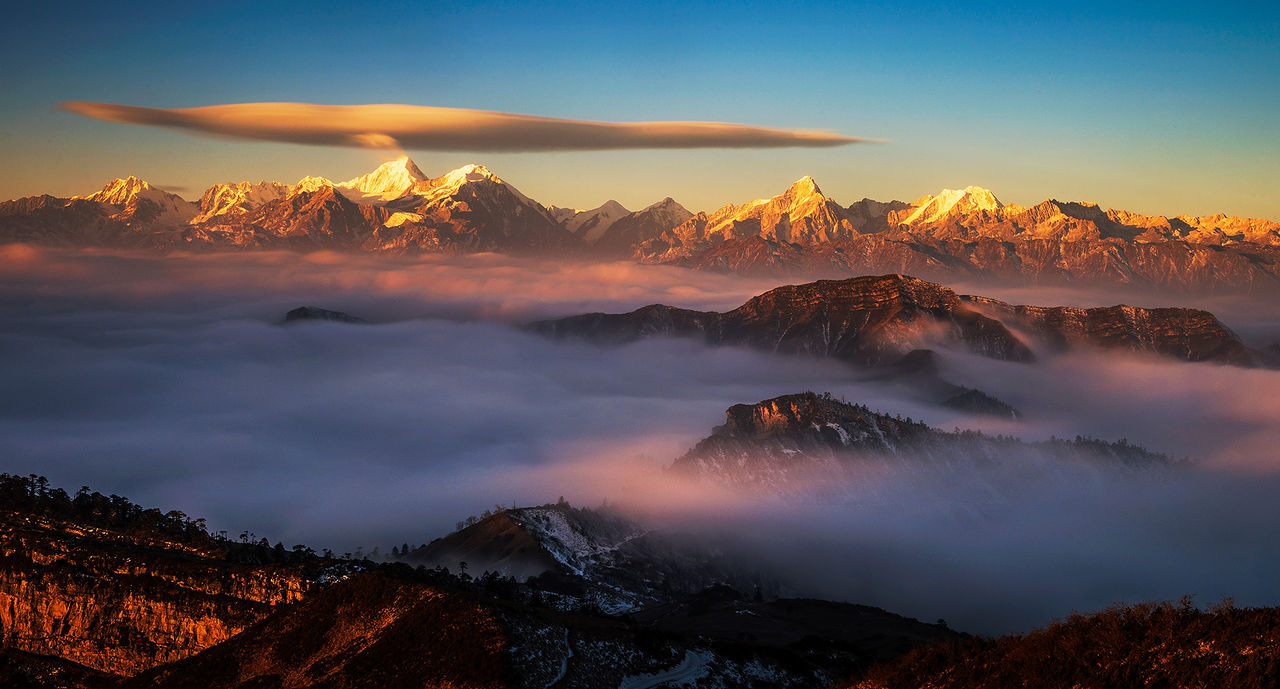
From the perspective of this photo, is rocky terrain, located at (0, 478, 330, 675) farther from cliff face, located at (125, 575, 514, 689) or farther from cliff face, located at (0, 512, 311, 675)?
cliff face, located at (125, 575, 514, 689)

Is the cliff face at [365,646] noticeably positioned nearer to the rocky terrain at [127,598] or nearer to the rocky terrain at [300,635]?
the rocky terrain at [300,635]

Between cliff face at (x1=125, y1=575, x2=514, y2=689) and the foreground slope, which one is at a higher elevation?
the foreground slope

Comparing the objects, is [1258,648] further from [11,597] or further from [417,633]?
[11,597]

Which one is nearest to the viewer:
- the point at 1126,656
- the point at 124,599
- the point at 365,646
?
the point at 1126,656

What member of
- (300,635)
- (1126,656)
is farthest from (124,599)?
(1126,656)

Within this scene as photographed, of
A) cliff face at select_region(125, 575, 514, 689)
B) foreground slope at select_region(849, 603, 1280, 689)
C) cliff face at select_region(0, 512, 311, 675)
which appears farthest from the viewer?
cliff face at select_region(0, 512, 311, 675)

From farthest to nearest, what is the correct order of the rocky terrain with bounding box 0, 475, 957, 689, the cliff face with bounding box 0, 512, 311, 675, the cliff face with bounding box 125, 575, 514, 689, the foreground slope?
the cliff face with bounding box 0, 512, 311, 675 < the rocky terrain with bounding box 0, 475, 957, 689 < the cliff face with bounding box 125, 575, 514, 689 < the foreground slope

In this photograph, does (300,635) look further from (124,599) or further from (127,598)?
(124,599)

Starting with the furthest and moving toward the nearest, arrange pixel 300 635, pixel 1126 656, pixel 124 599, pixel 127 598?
pixel 124 599
pixel 127 598
pixel 300 635
pixel 1126 656

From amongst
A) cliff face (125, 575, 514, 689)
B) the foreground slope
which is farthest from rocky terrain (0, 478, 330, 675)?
the foreground slope

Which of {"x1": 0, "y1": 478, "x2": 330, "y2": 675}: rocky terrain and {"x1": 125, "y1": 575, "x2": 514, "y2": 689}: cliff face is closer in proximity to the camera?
{"x1": 125, "y1": 575, "x2": 514, "y2": 689}: cliff face
